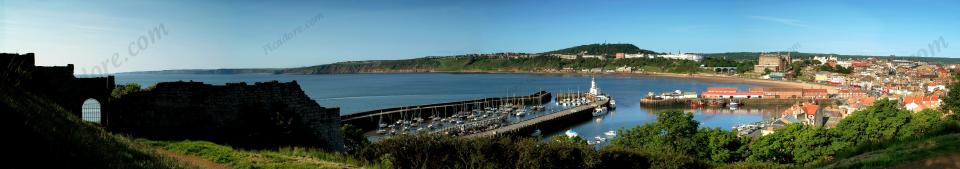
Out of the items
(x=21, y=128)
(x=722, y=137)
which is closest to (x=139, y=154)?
(x=21, y=128)

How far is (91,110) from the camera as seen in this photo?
12289 mm

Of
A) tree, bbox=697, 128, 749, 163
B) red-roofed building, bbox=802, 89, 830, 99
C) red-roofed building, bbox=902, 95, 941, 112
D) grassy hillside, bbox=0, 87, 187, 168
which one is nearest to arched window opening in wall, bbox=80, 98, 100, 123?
grassy hillside, bbox=0, 87, 187, 168

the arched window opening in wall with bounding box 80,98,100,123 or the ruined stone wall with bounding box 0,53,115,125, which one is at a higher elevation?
the ruined stone wall with bounding box 0,53,115,125

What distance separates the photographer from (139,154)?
793 centimetres

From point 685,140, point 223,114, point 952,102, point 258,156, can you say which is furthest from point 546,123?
point 258,156

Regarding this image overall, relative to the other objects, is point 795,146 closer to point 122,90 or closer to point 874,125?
point 874,125

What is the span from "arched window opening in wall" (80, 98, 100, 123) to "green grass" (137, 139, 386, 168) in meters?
2.18

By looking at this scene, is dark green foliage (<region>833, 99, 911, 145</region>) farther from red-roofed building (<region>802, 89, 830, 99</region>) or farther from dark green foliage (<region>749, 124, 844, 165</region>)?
red-roofed building (<region>802, 89, 830, 99</region>)

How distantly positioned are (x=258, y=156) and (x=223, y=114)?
2.31m

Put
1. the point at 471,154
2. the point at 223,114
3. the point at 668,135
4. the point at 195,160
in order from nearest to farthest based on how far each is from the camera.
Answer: the point at 195,160, the point at 223,114, the point at 471,154, the point at 668,135

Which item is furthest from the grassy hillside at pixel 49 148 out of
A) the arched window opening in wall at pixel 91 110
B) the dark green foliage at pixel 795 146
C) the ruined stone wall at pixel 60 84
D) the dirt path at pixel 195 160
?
the dark green foliage at pixel 795 146

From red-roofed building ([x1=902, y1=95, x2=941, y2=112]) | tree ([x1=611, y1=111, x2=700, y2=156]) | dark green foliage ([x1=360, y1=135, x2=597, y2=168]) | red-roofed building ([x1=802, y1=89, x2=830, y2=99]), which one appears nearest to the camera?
dark green foliage ([x1=360, y1=135, x2=597, y2=168])

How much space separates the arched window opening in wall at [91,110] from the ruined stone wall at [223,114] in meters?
0.74

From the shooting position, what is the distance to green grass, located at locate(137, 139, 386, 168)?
9883 mm
